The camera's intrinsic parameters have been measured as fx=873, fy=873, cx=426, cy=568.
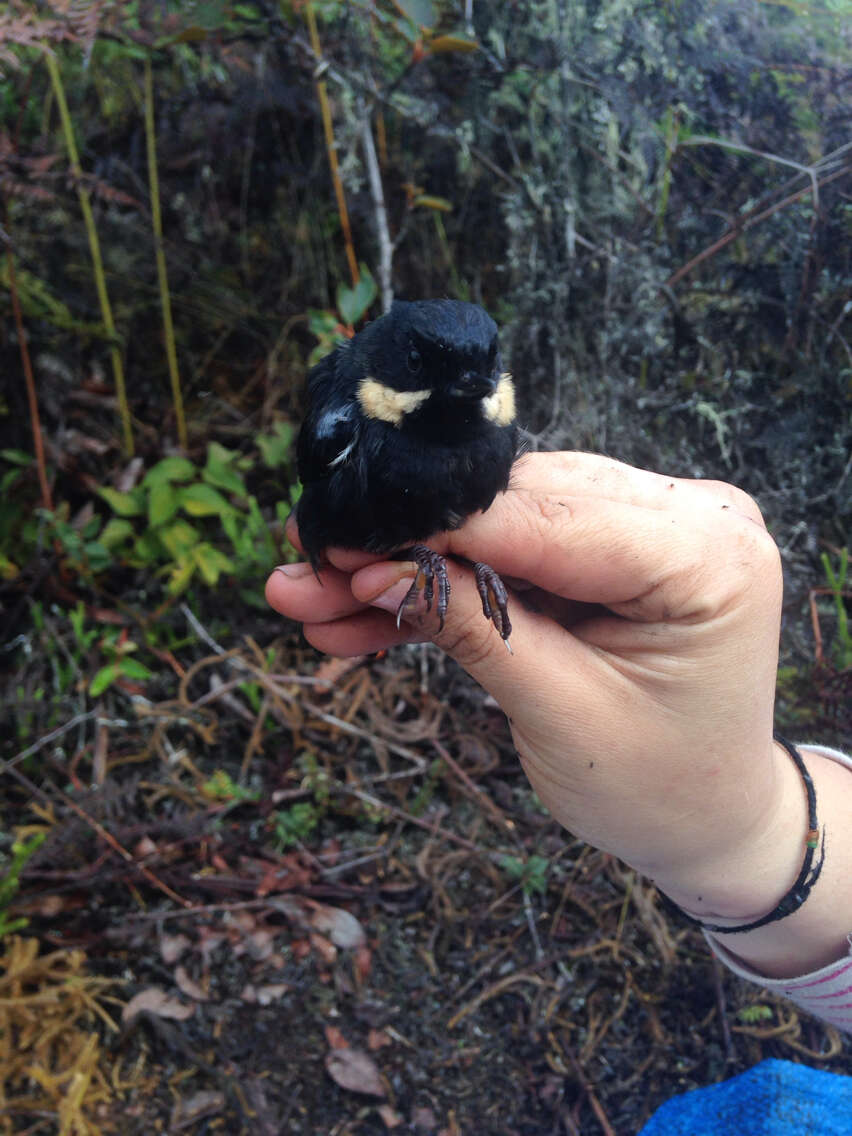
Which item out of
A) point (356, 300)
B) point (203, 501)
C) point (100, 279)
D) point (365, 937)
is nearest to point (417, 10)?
point (356, 300)

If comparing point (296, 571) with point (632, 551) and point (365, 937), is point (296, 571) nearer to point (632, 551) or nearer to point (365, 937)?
point (632, 551)

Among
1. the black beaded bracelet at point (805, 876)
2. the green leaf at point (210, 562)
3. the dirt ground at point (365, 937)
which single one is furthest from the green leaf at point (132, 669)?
the black beaded bracelet at point (805, 876)

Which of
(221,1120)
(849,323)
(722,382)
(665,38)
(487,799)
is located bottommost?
(221,1120)

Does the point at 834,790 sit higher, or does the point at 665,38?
the point at 665,38

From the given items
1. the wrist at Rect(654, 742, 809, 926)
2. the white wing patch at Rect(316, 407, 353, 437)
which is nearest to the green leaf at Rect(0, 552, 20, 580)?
the white wing patch at Rect(316, 407, 353, 437)

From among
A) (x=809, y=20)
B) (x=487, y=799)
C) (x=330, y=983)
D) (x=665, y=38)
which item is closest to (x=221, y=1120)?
(x=330, y=983)

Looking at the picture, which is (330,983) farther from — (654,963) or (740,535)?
(740,535)

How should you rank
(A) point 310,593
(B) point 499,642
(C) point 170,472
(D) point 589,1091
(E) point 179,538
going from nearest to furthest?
(B) point 499,642 → (A) point 310,593 → (D) point 589,1091 → (E) point 179,538 → (C) point 170,472
